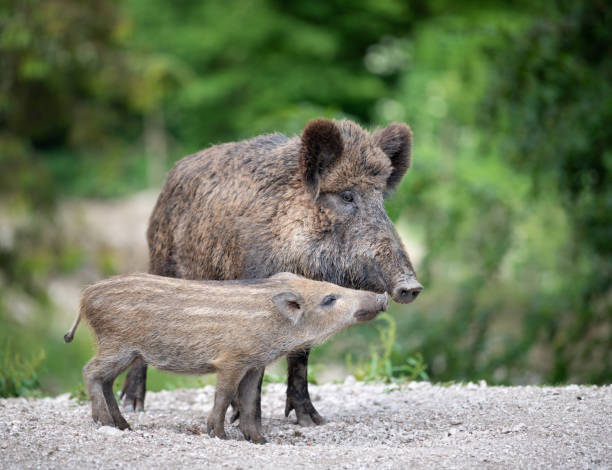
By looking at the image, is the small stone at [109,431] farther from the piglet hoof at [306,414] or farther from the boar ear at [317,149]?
the boar ear at [317,149]

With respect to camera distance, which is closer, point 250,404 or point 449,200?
point 250,404

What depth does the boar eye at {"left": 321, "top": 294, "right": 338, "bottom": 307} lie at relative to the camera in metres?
5.64

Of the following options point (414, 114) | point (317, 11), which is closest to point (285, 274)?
point (414, 114)

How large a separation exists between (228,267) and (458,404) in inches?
80.5

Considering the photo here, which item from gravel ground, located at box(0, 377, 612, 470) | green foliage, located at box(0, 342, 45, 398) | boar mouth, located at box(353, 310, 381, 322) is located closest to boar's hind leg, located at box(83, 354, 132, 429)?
gravel ground, located at box(0, 377, 612, 470)

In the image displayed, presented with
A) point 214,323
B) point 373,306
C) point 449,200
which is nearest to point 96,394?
point 214,323

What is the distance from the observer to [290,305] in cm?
554

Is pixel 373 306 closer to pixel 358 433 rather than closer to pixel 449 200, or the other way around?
pixel 358 433

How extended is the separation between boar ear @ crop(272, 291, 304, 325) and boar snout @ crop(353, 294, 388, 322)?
0.37 meters

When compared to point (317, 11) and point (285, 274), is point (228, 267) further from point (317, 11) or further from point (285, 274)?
point (317, 11)

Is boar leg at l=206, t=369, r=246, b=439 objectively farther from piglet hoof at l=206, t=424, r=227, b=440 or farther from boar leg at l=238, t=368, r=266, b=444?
boar leg at l=238, t=368, r=266, b=444

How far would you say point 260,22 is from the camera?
24.5 meters

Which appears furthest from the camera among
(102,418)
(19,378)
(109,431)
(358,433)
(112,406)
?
(19,378)

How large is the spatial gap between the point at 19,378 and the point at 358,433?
3512 mm
